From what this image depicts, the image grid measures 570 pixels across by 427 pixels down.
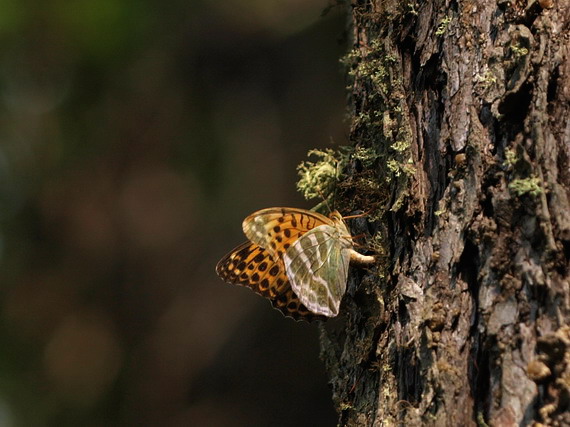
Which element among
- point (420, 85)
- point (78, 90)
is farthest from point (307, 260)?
point (78, 90)

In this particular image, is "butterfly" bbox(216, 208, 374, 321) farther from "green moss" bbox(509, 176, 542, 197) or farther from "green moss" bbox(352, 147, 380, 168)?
"green moss" bbox(509, 176, 542, 197)

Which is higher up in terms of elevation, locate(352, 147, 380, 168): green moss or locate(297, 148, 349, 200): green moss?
locate(352, 147, 380, 168): green moss

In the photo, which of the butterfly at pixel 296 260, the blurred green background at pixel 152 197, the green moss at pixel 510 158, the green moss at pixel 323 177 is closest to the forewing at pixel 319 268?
the butterfly at pixel 296 260

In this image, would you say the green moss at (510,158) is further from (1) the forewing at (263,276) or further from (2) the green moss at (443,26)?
(1) the forewing at (263,276)

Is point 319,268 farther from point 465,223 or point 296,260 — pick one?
point 465,223

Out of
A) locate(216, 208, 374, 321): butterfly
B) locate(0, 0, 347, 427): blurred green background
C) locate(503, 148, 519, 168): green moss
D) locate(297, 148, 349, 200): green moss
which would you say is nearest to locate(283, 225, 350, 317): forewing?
locate(216, 208, 374, 321): butterfly

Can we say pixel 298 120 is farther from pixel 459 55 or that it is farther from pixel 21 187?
pixel 459 55

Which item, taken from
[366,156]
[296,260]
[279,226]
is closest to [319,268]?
[296,260]

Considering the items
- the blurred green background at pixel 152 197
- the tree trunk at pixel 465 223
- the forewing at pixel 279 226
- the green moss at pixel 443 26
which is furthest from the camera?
the blurred green background at pixel 152 197
